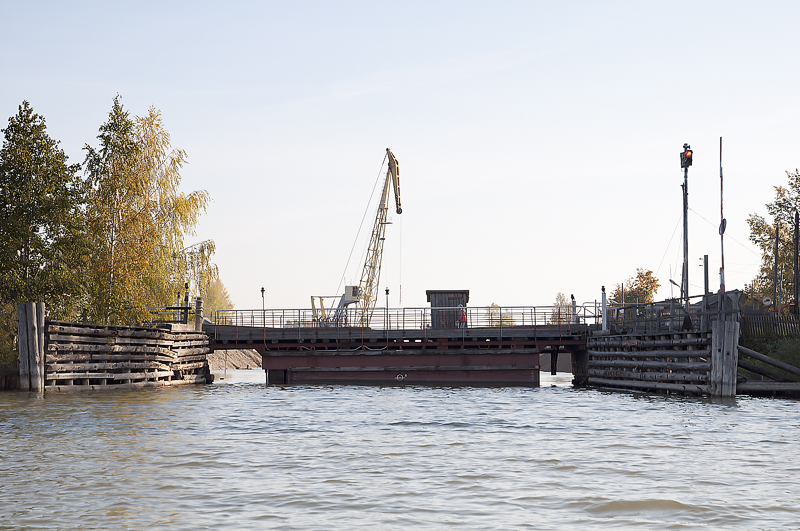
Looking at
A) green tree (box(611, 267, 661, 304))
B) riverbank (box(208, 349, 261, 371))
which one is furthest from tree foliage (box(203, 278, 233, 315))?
green tree (box(611, 267, 661, 304))

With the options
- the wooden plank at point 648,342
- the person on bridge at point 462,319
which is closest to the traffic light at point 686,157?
the wooden plank at point 648,342

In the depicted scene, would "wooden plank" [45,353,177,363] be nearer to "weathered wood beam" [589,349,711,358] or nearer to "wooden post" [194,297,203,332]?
"wooden post" [194,297,203,332]

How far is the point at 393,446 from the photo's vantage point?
14.8 metres

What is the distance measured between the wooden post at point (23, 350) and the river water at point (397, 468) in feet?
15.0

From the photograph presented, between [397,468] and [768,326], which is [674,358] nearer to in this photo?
[768,326]

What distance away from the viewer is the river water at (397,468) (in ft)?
29.0

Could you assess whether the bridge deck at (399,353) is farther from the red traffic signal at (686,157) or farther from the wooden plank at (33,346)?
the wooden plank at (33,346)

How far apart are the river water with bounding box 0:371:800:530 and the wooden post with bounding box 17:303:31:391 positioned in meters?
4.57

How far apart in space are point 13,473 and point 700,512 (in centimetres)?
916

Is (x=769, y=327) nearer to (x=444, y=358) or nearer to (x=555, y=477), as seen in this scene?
(x=444, y=358)

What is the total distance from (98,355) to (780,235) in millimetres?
55786

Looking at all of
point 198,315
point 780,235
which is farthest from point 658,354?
point 780,235

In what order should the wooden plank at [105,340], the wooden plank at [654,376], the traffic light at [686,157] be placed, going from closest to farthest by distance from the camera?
the wooden plank at [654,376], the wooden plank at [105,340], the traffic light at [686,157]

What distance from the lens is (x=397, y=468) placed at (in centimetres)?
1215
